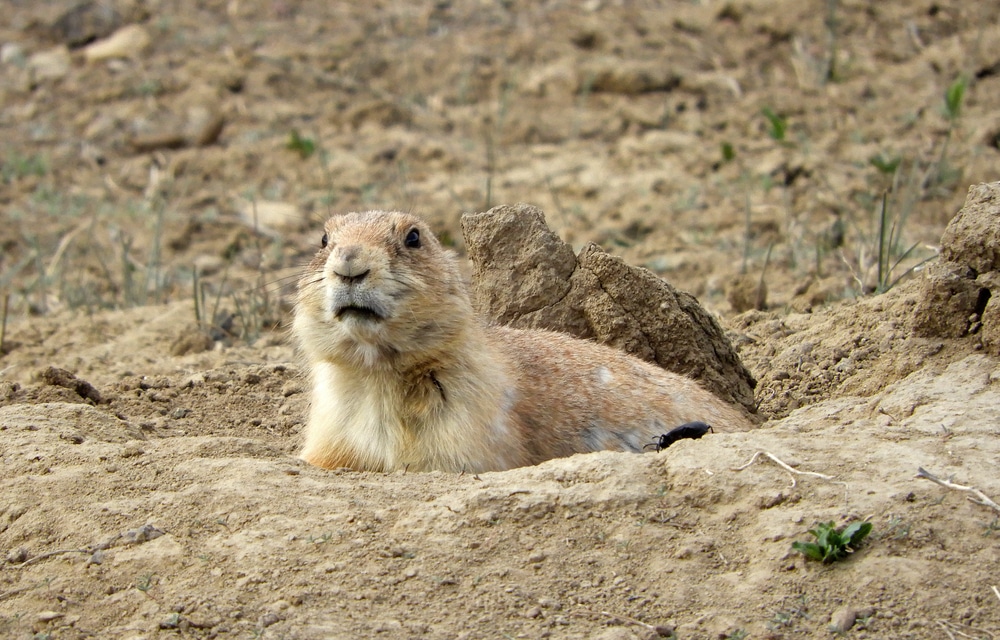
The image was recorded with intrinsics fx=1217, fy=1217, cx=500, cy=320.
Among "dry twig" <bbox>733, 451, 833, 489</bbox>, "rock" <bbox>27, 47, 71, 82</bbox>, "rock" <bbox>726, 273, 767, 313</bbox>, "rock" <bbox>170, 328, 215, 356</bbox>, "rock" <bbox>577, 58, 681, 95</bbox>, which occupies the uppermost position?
"rock" <bbox>27, 47, 71, 82</bbox>

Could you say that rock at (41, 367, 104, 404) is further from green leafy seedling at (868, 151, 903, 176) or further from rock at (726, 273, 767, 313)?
green leafy seedling at (868, 151, 903, 176)

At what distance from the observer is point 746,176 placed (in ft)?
32.7

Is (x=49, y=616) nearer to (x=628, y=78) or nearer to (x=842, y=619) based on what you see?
(x=842, y=619)

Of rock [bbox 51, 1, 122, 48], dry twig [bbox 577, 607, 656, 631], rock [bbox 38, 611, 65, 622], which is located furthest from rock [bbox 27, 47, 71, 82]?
dry twig [bbox 577, 607, 656, 631]

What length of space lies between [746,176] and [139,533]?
Result: 713 cm

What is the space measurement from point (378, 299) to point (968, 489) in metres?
2.33

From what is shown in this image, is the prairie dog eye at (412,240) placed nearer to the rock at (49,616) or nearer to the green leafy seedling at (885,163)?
the rock at (49,616)

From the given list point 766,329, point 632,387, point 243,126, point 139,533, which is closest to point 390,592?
point 139,533

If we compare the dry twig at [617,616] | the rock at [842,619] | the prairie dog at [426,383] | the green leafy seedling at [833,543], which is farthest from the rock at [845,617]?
the prairie dog at [426,383]

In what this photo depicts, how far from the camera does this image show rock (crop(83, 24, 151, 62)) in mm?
13031

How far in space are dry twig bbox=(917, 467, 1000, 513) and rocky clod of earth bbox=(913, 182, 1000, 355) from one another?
4.08 ft

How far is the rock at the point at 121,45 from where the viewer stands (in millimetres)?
13031

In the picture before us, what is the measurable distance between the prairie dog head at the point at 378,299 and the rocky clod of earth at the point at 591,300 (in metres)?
0.91

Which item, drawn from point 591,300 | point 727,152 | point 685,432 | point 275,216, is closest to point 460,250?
point 275,216
